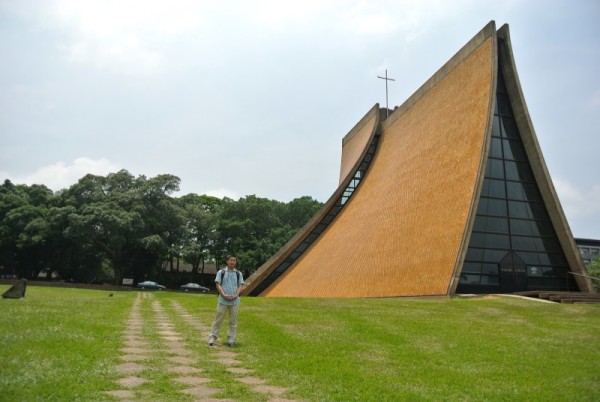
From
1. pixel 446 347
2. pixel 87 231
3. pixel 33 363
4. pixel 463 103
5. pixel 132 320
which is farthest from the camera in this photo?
pixel 87 231

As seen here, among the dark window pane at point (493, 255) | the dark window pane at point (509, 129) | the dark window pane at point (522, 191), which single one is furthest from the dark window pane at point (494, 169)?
the dark window pane at point (493, 255)

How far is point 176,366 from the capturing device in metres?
5.62

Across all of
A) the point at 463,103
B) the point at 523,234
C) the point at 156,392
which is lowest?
the point at 156,392

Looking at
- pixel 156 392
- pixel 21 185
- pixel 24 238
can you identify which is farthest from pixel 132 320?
pixel 21 185

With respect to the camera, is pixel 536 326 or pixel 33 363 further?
pixel 536 326

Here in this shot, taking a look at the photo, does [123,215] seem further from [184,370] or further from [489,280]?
[184,370]

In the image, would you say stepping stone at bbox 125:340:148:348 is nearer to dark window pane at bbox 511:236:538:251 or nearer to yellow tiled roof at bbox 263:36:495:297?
yellow tiled roof at bbox 263:36:495:297

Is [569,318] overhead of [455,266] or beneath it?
beneath

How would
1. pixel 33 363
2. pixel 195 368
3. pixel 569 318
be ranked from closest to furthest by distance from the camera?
1. pixel 33 363
2. pixel 195 368
3. pixel 569 318

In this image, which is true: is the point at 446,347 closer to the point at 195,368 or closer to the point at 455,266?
the point at 195,368

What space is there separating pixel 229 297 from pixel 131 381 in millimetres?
2928

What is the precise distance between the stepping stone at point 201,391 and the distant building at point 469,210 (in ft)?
42.4

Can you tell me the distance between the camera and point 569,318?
1159cm

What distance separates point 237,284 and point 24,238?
36.9 m
